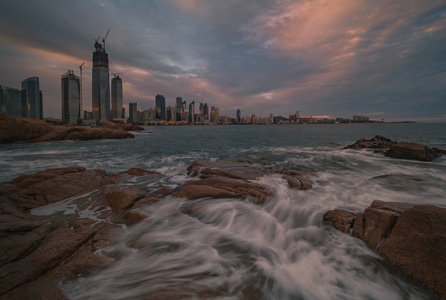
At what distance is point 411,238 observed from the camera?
3.47m

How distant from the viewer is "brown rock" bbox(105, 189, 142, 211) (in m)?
6.04

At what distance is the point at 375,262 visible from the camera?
377cm

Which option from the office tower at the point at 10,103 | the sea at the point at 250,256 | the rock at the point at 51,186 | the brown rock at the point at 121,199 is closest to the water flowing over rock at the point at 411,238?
the sea at the point at 250,256

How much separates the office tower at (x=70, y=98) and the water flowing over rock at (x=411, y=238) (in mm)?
146196

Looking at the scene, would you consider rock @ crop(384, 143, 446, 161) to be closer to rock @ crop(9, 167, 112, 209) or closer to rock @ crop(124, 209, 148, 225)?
rock @ crop(124, 209, 148, 225)

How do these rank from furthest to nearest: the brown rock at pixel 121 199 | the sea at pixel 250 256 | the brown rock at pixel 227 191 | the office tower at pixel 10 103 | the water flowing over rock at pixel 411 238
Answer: the office tower at pixel 10 103, the brown rock at pixel 227 191, the brown rock at pixel 121 199, the sea at pixel 250 256, the water flowing over rock at pixel 411 238

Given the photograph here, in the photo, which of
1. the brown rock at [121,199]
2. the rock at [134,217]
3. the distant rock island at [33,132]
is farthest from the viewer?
the distant rock island at [33,132]

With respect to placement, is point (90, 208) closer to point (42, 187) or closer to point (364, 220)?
point (42, 187)

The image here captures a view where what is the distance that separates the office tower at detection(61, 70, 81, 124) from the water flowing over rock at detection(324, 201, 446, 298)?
480 ft

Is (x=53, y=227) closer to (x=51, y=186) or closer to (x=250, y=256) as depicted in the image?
(x=51, y=186)

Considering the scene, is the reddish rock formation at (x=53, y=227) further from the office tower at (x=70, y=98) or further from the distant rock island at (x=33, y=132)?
the office tower at (x=70, y=98)

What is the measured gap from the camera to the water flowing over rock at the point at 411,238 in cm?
313

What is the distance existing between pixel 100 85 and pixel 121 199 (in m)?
170

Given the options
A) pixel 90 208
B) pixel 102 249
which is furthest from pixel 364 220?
pixel 90 208
